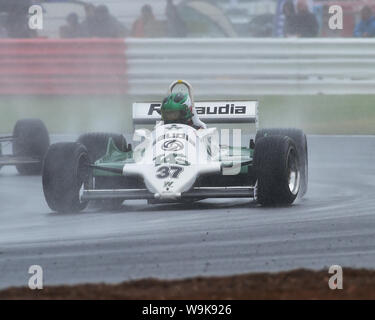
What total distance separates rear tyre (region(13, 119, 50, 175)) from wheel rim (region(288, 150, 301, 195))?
407 cm

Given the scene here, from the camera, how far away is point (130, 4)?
853 inches

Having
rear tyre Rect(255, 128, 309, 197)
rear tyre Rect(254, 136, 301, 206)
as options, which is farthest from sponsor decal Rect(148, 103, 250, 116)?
rear tyre Rect(254, 136, 301, 206)

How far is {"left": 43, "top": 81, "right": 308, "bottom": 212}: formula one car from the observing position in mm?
10023

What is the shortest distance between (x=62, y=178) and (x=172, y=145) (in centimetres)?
99

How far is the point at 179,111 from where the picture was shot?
35.9 ft

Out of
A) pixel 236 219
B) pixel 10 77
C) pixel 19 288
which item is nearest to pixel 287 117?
pixel 10 77

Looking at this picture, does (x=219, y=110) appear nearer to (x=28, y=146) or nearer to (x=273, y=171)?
(x=273, y=171)

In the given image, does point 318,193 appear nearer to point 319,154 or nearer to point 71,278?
point 319,154

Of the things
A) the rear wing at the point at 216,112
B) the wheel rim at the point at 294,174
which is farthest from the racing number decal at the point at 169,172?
the rear wing at the point at 216,112

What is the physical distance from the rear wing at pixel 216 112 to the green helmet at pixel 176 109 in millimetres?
666

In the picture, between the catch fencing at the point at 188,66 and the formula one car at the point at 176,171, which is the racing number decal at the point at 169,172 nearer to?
the formula one car at the point at 176,171

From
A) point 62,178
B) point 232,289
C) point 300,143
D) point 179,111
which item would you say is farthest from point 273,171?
point 232,289

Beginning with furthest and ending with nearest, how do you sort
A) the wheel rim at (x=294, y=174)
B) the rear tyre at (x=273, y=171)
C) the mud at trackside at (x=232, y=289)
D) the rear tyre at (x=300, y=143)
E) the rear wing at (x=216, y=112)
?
the rear wing at (x=216, y=112) < the rear tyre at (x=300, y=143) < the wheel rim at (x=294, y=174) < the rear tyre at (x=273, y=171) < the mud at trackside at (x=232, y=289)

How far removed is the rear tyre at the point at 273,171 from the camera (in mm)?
9977
